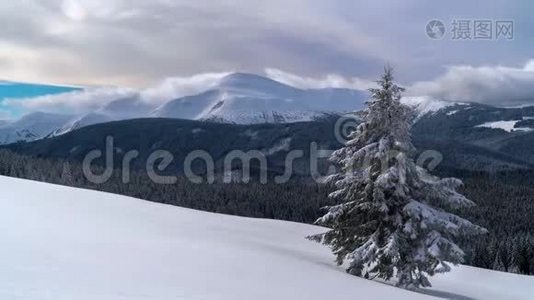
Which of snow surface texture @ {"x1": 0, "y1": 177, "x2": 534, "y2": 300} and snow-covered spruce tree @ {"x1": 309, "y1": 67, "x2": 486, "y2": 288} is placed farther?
snow-covered spruce tree @ {"x1": 309, "y1": 67, "x2": 486, "y2": 288}

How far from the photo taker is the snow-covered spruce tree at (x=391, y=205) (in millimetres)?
19227

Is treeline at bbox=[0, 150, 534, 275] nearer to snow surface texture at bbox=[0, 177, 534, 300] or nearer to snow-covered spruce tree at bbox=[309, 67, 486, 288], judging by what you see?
snow-covered spruce tree at bbox=[309, 67, 486, 288]

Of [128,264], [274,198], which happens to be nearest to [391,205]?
[128,264]

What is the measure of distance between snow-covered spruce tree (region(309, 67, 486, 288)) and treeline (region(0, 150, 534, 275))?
50.1 m

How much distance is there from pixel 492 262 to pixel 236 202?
2668 inches

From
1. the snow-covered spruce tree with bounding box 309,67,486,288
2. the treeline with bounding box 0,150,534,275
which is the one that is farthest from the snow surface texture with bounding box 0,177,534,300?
the treeline with bounding box 0,150,534,275

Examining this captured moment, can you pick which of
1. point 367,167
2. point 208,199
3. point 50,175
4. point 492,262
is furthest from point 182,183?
point 367,167

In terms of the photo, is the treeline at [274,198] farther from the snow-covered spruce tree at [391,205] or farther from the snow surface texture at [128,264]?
Result: the snow surface texture at [128,264]

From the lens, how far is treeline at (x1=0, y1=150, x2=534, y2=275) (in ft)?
262

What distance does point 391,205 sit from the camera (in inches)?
794

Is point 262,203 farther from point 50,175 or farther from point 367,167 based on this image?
point 367,167

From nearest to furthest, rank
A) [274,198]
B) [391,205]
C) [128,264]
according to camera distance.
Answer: [128,264] < [391,205] < [274,198]

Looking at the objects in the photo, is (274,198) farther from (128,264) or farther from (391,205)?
(128,264)

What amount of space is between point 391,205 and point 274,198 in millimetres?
106129
